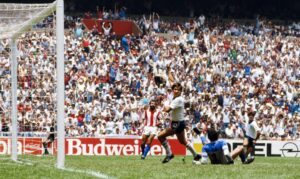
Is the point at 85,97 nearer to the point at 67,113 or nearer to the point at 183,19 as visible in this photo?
the point at 67,113

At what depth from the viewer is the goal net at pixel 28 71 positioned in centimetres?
2006

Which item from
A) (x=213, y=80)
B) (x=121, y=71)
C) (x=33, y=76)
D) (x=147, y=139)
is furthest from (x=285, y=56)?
(x=33, y=76)

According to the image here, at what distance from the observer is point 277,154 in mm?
35344

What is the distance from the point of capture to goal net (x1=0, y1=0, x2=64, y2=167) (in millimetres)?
20062

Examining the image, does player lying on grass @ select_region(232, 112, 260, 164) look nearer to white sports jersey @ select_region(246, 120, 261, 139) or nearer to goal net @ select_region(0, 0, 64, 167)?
white sports jersey @ select_region(246, 120, 261, 139)

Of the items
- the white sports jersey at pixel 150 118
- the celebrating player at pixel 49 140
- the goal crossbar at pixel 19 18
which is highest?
the goal crossbar at pixel 19 18

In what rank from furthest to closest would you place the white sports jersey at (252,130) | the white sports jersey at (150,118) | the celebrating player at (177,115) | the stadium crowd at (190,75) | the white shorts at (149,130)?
the stadium crowd at (190,75) → the white sports jersey at (150,118) → the white shorts at (149,130) → the white sports jersey at (252,130) → the celebrating player at (177,115)

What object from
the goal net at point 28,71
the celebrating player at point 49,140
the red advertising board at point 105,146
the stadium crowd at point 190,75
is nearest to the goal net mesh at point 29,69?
the goal net at point 28,71

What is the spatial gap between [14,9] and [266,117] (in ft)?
71.7

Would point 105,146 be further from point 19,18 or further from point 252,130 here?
point 19,18

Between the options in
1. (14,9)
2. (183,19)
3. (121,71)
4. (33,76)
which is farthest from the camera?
(183,19)

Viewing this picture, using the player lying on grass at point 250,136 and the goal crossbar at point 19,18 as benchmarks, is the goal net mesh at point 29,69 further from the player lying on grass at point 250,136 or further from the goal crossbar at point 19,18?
the player lying on grass at point 250,136

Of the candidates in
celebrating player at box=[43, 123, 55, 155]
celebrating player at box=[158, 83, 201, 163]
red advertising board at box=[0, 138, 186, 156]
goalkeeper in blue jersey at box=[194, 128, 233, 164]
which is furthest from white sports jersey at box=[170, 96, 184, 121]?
red advertising board at box=[0, 138, 186, 156]

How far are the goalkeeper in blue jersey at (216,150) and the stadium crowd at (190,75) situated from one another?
601 inches
